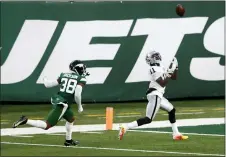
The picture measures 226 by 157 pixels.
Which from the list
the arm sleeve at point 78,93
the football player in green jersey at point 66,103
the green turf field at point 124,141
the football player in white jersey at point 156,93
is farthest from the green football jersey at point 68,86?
the football player in white jersey at point 156,93

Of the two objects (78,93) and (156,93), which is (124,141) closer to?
(156,93)

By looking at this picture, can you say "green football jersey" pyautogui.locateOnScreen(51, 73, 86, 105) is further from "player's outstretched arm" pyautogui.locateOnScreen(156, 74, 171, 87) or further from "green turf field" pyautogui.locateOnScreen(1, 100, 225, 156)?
"player's outstretched arm" pyautogui.locateOnScreen(156, 74, 171, 87)

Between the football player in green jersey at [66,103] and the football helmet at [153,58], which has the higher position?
the football helmet at [153,58]

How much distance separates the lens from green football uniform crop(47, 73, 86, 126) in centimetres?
1672

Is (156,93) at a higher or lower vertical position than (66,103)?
higher

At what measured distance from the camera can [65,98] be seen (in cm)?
1680

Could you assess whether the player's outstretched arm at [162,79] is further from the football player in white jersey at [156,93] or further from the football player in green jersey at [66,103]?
the football player in green jersey at [66,103]

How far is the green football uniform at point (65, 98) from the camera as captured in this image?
54.9 feet

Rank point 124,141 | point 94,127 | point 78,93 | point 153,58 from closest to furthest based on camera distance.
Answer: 1. point 78,93
2. point 124,141
3. point 153,58
4. point 94,127

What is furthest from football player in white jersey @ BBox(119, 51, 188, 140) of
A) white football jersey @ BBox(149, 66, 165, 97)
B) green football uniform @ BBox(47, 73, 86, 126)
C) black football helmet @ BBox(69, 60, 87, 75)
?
black football helmet @ BBox(69, 60, 87, 75)

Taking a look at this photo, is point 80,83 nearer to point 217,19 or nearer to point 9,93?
point 9,93

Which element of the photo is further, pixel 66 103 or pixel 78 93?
pixel 66 103

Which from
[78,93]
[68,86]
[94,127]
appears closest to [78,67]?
[68,86]

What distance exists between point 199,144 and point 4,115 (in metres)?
8.93
